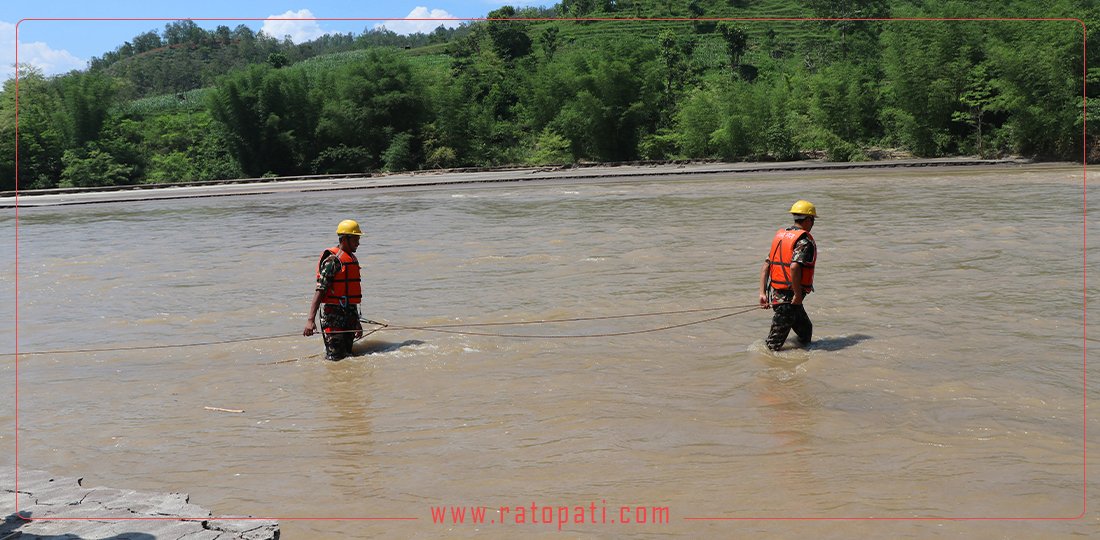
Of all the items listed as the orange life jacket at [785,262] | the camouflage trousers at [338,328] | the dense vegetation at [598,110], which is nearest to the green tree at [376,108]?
the dense vegetation at [598,110]

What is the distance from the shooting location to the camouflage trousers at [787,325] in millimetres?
8696

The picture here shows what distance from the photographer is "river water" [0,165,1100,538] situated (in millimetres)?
5566

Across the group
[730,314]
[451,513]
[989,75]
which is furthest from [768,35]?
[451,513]

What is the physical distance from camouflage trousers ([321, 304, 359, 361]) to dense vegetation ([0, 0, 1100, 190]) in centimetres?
3510

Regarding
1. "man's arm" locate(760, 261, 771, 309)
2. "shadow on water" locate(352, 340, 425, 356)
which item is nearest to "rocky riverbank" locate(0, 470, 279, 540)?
"shadow on water" locate(352, 340, 425, 356)

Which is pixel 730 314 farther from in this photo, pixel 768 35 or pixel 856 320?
pixel 768 35

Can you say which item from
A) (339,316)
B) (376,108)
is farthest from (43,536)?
(376,108)

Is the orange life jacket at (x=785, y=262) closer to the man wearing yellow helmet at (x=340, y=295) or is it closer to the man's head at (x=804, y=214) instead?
the man's head at (x=804, y=214)

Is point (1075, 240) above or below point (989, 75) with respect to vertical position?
below

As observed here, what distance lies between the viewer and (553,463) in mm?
6305

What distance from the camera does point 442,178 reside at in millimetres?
43250

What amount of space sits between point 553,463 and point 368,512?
1.31 m

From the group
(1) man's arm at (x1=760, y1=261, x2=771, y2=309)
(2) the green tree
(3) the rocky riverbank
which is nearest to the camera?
(3) the rocky riverbank

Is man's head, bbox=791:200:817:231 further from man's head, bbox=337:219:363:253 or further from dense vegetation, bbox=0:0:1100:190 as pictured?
dense vegetation, bbox=0:0:1100:190
